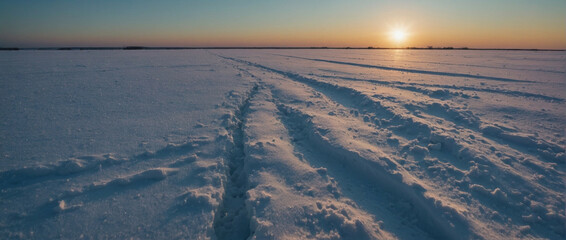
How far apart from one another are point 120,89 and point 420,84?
29.0ft

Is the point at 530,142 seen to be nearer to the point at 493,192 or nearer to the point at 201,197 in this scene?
the point at 493,192

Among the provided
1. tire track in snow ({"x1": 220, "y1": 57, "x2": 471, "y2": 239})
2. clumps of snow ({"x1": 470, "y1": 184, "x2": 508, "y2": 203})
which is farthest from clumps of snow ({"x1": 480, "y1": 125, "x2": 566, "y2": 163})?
tire track in snow ({"x1": 220, "y1": 57, "x2": 471, "y2": 239})

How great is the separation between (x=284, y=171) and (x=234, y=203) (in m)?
0.67

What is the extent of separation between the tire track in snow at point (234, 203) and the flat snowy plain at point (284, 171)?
0.01m

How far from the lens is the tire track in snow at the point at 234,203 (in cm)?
206

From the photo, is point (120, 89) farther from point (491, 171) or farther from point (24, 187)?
point (491, 171)

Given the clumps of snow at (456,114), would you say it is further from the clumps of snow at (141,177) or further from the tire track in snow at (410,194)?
the clumps of snow at (141,177)

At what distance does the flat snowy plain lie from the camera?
6.57 ft

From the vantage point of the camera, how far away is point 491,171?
103 inches

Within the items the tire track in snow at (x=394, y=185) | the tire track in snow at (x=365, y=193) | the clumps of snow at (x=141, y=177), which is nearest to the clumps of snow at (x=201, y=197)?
the clumps of snow at (x=141, y=177)

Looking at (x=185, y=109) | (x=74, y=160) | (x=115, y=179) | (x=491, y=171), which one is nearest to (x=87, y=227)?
(x=115, y=179)

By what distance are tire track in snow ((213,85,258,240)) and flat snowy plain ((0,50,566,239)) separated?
1 cm

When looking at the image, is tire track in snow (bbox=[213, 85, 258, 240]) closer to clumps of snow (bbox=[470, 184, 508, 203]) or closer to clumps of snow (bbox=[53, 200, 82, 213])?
clumps of snow (bbox=[53, 200, 82, 213])

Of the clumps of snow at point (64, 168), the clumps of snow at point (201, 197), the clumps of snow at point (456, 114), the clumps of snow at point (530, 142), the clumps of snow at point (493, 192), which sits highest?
the clumps of snow at point (456, 114)
